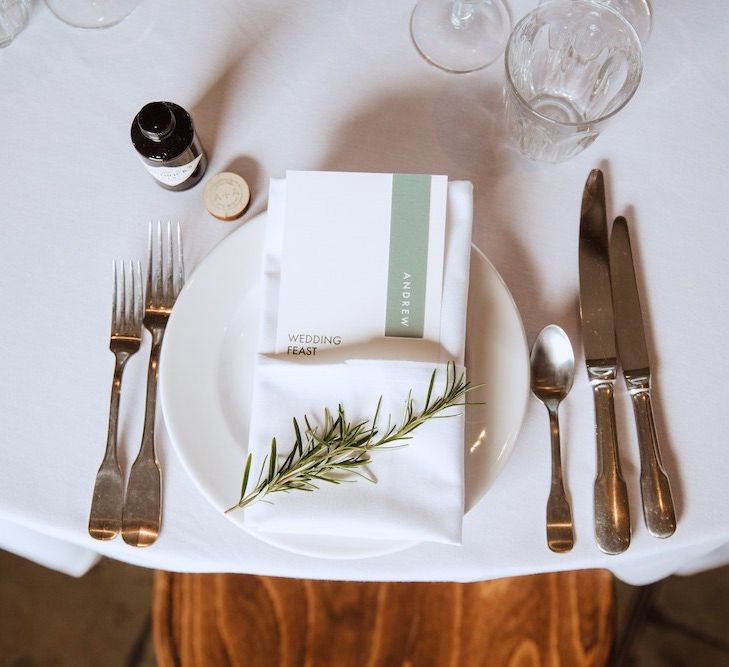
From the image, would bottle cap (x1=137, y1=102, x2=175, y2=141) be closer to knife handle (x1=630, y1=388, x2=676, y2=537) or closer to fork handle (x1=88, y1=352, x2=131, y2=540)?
fork handle (x1=88, y1=352, x2=131, y2=540)

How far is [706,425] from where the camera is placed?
74 cm

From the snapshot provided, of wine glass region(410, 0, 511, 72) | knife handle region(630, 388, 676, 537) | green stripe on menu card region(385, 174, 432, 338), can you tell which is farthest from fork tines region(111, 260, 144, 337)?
knife handle region(630, 388, 676, 537)

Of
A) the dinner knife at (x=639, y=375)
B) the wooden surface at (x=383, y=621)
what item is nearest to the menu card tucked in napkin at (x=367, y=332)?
the dinner knife at (x=639, y=375)

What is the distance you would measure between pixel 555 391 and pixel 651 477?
138mm

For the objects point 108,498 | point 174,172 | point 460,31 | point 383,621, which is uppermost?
point 460,31

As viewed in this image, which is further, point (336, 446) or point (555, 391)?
point (555, 391)

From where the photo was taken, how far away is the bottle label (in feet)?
2.36

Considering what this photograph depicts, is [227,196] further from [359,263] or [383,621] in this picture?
[383,621]

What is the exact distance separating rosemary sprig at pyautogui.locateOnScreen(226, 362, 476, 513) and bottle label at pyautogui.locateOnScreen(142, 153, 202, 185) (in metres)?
0.32

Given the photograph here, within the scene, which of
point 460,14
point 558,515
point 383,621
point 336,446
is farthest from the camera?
point 383,621

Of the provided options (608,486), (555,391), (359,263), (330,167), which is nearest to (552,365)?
(555,391)

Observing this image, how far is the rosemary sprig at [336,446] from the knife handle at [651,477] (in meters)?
0.24

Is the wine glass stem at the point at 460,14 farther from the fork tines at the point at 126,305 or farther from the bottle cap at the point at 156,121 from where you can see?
the fork tines at the point at 126,305

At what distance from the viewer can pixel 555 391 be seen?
2.38ft
